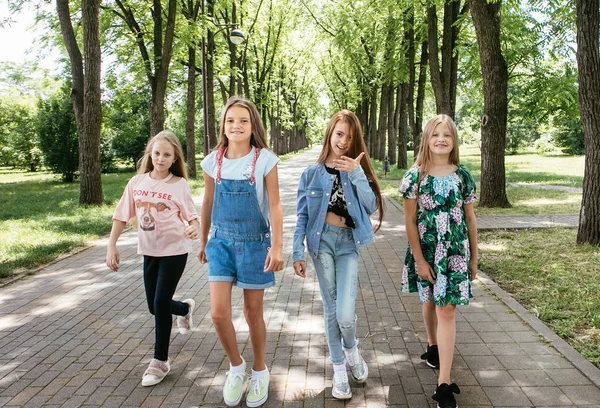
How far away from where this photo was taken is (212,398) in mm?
3389

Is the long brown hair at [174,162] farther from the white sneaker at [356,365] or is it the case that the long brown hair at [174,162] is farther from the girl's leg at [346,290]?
the white sneaker at [356,365]

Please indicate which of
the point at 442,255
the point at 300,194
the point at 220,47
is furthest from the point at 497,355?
the point at 220,47

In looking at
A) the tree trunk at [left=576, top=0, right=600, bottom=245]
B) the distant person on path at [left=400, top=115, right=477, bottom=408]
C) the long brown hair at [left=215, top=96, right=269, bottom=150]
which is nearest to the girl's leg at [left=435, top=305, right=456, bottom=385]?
the distant person on path at [left=400, top=115, right=477, bottom=408]

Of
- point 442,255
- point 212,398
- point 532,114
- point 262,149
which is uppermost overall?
point 532,114

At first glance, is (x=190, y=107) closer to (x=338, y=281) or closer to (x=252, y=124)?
(x=252, y=124)

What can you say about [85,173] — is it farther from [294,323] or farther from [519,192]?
[519,192]

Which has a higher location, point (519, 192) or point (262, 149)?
point (262, 149)

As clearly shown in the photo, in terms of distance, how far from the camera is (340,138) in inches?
132

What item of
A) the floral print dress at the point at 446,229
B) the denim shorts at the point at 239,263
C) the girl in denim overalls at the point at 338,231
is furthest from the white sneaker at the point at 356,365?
the denim shorts at the point at 239,263

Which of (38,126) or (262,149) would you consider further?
(38,126)

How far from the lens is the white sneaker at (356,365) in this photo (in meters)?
3.48

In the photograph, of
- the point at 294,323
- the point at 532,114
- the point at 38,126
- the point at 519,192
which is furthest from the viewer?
the point at 38,126

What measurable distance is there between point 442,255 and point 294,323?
203cm

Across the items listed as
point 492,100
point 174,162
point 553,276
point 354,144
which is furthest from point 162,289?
point 492,100
